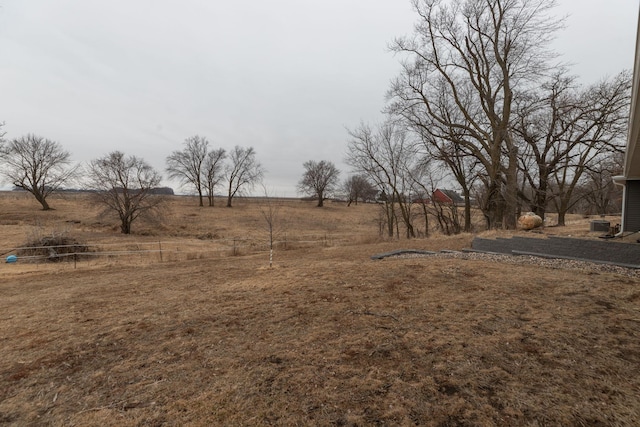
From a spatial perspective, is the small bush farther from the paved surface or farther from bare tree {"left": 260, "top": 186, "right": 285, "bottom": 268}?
the paved surface

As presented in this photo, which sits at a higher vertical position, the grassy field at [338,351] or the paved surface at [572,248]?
the paved surface at [572,248]

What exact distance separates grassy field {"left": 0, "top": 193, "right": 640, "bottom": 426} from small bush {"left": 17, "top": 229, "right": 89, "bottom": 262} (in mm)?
8157

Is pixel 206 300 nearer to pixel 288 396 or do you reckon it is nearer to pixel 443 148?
pixel 288 396

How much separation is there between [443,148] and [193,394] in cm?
1733

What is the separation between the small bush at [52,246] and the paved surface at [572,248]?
17.5 m

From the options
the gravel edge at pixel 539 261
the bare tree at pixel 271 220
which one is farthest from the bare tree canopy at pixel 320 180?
the gravel edge at pixel 539 261

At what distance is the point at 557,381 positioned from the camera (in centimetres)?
266

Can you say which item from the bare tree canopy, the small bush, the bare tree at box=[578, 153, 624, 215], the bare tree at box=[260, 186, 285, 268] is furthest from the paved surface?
the bare tree canopy

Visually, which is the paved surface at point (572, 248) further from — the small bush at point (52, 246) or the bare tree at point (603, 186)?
the small bush at point (52, 246)

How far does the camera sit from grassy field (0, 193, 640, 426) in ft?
8.09

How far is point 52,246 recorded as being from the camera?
45.9 ft

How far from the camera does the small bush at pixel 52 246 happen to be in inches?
540

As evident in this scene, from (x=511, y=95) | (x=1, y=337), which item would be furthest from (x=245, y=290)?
(x=511, y=95)

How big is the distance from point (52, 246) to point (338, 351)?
16518 millimetres
